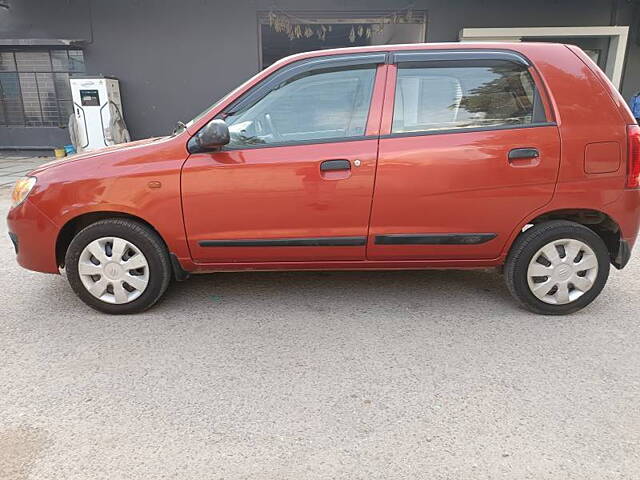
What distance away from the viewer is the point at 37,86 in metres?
11.4

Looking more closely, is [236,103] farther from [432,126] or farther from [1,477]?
[1,477]

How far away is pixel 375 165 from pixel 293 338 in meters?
1.24

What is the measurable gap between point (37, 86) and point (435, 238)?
1178 centimetres

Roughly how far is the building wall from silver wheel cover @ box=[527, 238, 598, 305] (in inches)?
327

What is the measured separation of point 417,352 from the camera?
2.89 metres

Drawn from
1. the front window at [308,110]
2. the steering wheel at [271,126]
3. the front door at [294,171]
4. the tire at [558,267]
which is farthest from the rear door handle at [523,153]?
the steering wheel at [271,126]

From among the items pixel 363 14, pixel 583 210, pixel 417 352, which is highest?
pixel 363 14

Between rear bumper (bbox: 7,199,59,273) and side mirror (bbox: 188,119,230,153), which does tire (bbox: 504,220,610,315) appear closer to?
side mirror (bbox: 188,119,230,153)

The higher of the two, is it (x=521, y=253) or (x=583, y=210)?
(x=583, y=210)

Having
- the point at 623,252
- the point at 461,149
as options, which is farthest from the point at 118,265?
the point at 623,252

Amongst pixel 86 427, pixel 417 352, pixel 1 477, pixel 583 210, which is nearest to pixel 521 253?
pixel 583 210

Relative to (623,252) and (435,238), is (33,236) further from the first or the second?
(623,252)

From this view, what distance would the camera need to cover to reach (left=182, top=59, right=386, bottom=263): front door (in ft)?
10.1

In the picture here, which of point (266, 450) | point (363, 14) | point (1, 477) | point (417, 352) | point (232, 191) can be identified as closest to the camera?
point (1, 477)
